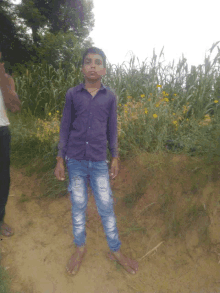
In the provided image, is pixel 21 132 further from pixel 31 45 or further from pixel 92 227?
pixel 31 45

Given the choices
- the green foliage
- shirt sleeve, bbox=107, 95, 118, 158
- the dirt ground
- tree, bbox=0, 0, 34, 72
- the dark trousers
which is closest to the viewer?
shirt sleeve, bbox=107, 95, 118, 158

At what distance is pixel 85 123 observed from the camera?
1888mm

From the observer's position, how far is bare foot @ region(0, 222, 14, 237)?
2.61m

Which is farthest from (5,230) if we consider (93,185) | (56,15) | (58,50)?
(56,15)

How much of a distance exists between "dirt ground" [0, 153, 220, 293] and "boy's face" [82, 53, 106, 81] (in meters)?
1.33

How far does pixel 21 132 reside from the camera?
3633 millimetres

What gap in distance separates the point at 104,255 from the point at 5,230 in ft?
3.92

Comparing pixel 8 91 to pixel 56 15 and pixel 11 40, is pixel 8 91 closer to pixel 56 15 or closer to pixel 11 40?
pixel 11 40

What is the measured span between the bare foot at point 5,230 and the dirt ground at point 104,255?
0.06 meters

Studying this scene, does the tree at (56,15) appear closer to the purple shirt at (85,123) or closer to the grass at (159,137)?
the grass at (159,137)

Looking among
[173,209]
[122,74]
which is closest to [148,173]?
[173,209]

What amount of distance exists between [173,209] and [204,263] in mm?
546

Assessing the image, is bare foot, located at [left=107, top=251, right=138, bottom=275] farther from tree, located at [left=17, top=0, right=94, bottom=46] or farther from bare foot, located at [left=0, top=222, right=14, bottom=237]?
tree, located at [left=17, top=0, right=94, bottom=46]

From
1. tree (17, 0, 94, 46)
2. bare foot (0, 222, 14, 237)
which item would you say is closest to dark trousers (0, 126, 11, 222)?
bare foot (0, 222, 14, 237)
